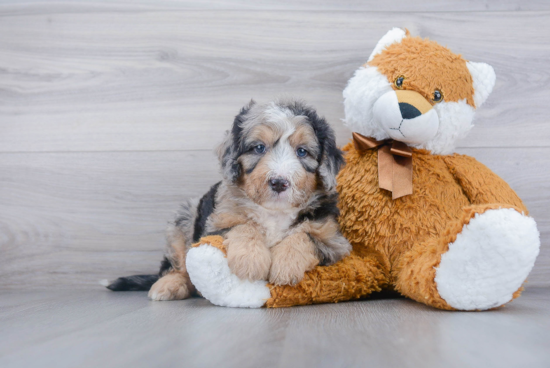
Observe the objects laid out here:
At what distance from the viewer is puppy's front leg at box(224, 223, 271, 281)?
5.15ft

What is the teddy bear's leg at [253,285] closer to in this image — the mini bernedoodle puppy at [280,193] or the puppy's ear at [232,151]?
the mini bernedoodle puppy at [280,193]

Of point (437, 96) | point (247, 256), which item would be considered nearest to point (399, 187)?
point (437, 96)

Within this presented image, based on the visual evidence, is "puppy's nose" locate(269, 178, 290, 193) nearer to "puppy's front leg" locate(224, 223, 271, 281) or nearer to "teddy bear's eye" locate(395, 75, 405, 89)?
"puppy's front leg" locate(224, 223, 271, 281)

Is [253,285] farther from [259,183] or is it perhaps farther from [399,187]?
[399,187]

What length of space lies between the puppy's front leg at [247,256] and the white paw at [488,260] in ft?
1.96

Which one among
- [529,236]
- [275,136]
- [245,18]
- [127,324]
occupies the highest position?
[245,18]

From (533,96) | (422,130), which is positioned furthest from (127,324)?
(533,96)

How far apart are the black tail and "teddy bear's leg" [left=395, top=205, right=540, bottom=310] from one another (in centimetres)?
134

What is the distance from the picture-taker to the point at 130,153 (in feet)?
8.21

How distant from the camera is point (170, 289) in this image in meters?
2.01

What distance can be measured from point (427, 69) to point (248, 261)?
1039 millimetres

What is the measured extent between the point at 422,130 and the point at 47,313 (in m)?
1.63

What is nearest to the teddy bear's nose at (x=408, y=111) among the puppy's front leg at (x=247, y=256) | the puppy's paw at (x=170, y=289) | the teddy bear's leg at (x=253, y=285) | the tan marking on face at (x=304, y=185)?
the tan marking on face at (x=304, y=185)

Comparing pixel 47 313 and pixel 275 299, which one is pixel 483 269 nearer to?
pixel 275 299
